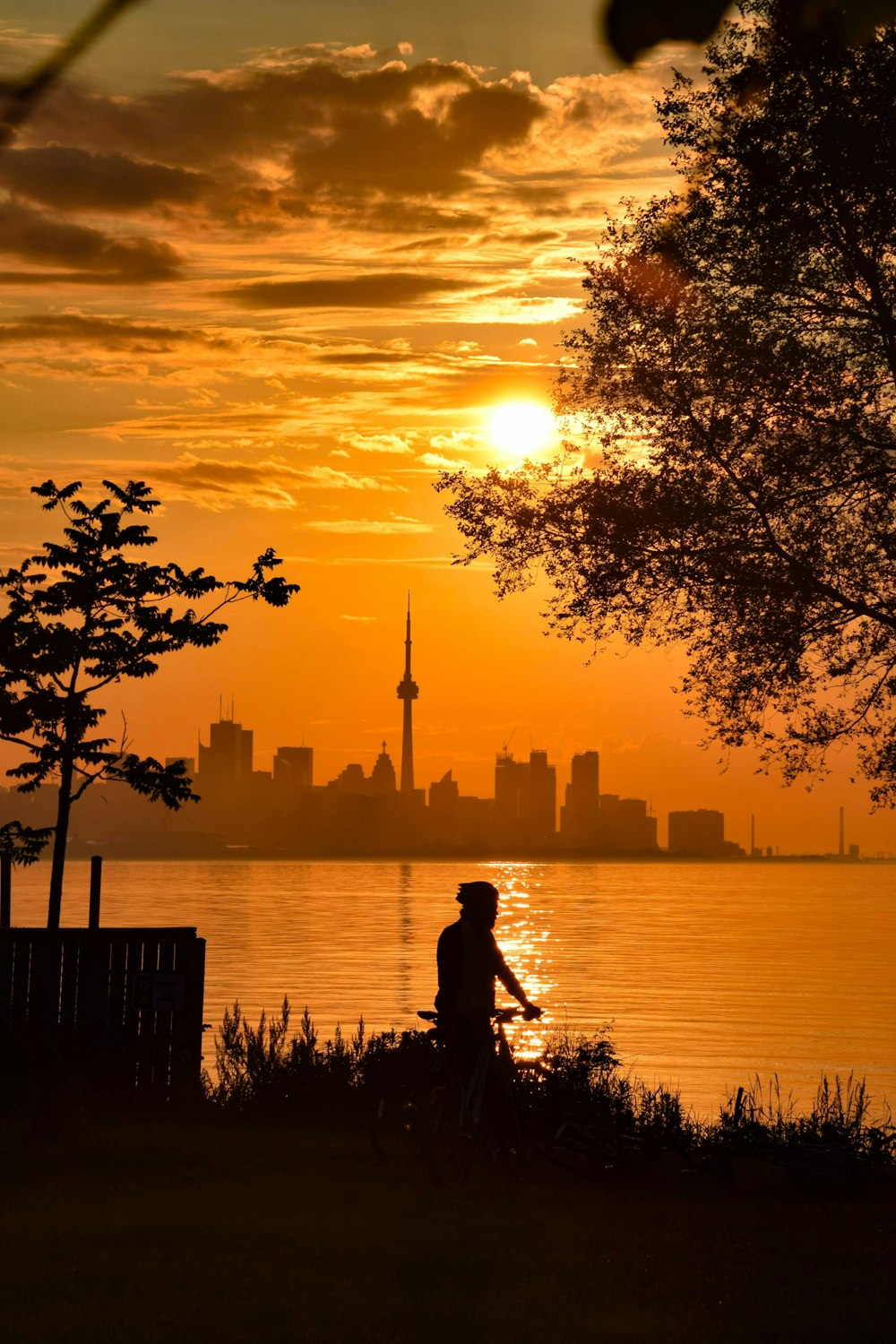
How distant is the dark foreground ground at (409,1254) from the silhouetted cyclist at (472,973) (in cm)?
124

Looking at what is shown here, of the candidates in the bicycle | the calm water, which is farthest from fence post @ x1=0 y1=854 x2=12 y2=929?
the calm water

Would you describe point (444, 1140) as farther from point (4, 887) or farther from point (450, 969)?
point (4, 887)

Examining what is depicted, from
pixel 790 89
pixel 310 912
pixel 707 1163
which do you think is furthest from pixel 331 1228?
pixel 310 912

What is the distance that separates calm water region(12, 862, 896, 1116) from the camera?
1614 inches

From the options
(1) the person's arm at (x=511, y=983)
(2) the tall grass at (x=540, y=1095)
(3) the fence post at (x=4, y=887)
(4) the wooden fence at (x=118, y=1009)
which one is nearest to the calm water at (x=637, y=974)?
(2) the tall grass at (x=540, y=1095)

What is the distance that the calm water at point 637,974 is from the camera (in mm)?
41000

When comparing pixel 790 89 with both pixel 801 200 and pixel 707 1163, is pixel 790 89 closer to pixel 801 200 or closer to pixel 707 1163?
pixel 801 200

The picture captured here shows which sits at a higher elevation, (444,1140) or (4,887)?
(4,887)

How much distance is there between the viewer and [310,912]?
13075 centimetres

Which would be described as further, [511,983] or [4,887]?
[4,887]

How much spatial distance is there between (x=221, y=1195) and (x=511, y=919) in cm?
13846

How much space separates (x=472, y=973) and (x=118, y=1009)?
16.1 feet

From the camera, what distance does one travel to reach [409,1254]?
9.34 meters

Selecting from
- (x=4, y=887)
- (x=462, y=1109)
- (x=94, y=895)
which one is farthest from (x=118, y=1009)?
(x=462, y=1109)
